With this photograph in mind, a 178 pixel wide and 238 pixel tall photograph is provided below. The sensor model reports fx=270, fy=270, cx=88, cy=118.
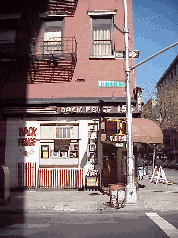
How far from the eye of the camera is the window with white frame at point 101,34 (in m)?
16.6

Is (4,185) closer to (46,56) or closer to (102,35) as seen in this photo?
(46,56)

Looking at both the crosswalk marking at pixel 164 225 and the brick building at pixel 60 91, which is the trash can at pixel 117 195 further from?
the brick building at pixel 60 91

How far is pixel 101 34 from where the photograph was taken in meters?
16.7

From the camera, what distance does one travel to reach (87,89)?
16.2 meters

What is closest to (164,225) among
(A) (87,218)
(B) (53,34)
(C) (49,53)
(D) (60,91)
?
(A) (87,218)

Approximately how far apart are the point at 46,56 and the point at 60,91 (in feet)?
7.26

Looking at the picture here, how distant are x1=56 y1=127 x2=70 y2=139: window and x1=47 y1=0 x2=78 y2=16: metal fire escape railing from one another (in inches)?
279

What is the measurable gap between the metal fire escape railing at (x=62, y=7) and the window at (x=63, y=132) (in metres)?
7.09

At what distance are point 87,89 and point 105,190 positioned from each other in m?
5.95

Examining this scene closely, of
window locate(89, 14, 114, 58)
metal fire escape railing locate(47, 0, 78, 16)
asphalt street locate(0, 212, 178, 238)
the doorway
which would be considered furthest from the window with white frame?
asphalt street locate(0, 212, 178, 238)

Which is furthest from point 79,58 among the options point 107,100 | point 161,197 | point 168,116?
point 168,116

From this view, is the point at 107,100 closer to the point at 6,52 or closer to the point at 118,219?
the point at 6,52

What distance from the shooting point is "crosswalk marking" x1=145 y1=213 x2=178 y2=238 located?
22.0 ft

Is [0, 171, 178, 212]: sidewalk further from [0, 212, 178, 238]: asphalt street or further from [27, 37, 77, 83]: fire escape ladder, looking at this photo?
[27, 37, 77, 83]: fire escape ladder
